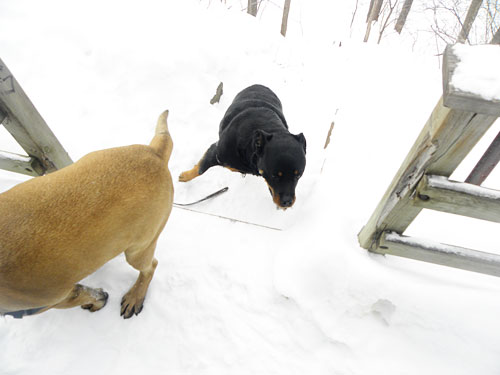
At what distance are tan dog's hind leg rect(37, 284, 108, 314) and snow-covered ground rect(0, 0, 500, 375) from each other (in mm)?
72

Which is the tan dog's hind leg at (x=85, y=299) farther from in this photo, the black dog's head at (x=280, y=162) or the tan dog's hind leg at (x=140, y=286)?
the black dog's head at (x=280, y=162)

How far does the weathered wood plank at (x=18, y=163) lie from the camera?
7.09 feet

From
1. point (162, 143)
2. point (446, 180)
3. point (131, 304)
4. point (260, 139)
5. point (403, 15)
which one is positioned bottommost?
point (403, 15)

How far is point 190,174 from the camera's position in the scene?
3.14 m

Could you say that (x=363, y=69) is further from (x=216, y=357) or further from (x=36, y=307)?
Answer: (x=36, y=307)

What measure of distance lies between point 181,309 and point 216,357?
1.37 ft

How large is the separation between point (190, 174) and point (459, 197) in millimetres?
2639

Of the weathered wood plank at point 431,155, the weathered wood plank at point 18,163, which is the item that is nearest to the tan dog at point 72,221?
the weathered wood plank at point 18,163

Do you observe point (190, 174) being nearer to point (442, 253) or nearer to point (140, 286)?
point (140, 286)

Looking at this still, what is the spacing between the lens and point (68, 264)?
3.99ft

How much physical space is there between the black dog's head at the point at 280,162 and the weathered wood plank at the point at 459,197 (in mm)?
1157

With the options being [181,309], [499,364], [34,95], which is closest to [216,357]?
[181,309]

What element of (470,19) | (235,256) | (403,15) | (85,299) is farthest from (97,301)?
(403,15)

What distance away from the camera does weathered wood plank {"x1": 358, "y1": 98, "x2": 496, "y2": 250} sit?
3.48 feet
